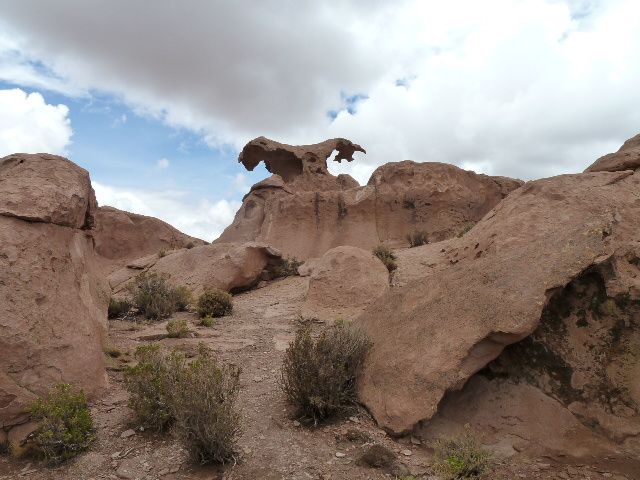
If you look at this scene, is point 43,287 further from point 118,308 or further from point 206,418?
point 118,308

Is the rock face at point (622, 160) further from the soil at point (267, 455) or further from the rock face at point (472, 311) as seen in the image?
the soil at point (267, 455)

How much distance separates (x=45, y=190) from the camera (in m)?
5.89

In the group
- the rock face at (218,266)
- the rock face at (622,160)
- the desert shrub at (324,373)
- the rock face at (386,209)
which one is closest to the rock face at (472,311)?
the desert shrub at (324,373)

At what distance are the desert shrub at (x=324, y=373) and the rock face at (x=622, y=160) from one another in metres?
5.99

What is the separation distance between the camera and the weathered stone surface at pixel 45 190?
219 inches

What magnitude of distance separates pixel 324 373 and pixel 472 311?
1.57 m

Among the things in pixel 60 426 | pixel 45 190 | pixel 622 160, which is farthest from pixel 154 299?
pixel 622 160

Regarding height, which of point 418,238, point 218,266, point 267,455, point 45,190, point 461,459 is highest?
point 418,238

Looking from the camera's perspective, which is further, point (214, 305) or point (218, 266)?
point (218, 266)

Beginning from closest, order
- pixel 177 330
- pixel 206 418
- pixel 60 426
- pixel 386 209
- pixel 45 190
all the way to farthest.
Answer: pixel 206 418
pixel 60 426
pixel 45 190
pixel 177 330
pixel 386 209

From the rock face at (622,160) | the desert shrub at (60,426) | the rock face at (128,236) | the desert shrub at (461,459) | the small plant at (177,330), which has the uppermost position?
the rock face at (622,160)

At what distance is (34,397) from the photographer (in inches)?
179

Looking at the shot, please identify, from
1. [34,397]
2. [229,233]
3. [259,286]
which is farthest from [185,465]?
[229,233]

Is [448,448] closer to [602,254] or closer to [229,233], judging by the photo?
[602,254]
